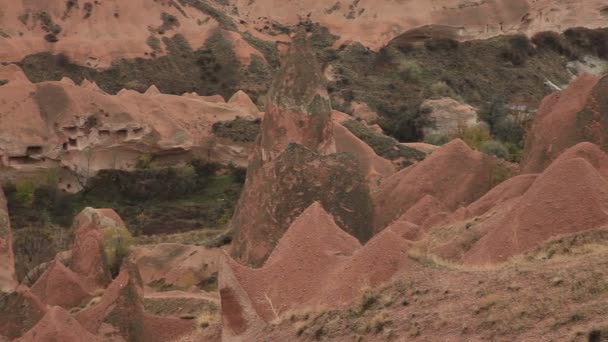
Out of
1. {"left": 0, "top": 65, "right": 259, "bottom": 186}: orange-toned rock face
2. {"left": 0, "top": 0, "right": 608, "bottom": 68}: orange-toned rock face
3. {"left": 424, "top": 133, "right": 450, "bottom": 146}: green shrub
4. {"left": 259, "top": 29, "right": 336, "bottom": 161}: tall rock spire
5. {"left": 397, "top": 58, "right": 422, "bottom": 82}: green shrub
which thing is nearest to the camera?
{"left": 259, "top": 29, "right": 336, "bottom": 161}: tall rock spire

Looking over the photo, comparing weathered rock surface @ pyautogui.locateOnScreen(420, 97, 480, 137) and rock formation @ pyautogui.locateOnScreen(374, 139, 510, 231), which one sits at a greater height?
rock formation @ pyautogui.locateOnScreen(374, 139, 510, 231)

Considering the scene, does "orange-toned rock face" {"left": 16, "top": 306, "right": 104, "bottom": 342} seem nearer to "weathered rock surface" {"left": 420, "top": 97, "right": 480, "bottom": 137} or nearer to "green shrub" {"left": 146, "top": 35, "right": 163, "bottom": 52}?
"weathered rock surface" {"left": 420, "top": 97, "right": 480, "bottom": 137}

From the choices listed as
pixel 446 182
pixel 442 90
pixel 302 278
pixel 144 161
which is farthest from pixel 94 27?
pixel 302 278

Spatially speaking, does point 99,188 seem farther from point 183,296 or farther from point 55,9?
point 183,296

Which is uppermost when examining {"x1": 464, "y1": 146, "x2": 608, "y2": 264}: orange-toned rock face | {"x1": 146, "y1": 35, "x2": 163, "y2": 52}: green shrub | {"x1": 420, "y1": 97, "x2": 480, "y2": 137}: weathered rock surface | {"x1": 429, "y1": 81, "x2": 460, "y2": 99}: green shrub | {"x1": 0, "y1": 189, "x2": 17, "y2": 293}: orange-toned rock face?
{"x1": 464, "y1": 146, "x2": 608, "y2": 264}: orange-toned rock face

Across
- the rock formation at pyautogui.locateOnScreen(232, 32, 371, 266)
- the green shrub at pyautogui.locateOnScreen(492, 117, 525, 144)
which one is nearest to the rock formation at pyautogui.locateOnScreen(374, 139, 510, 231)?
the rock formation at pyautogui.locateOnScreen(232, 32, 371, 266)

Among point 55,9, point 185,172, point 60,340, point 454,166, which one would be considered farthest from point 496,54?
point 60,340
